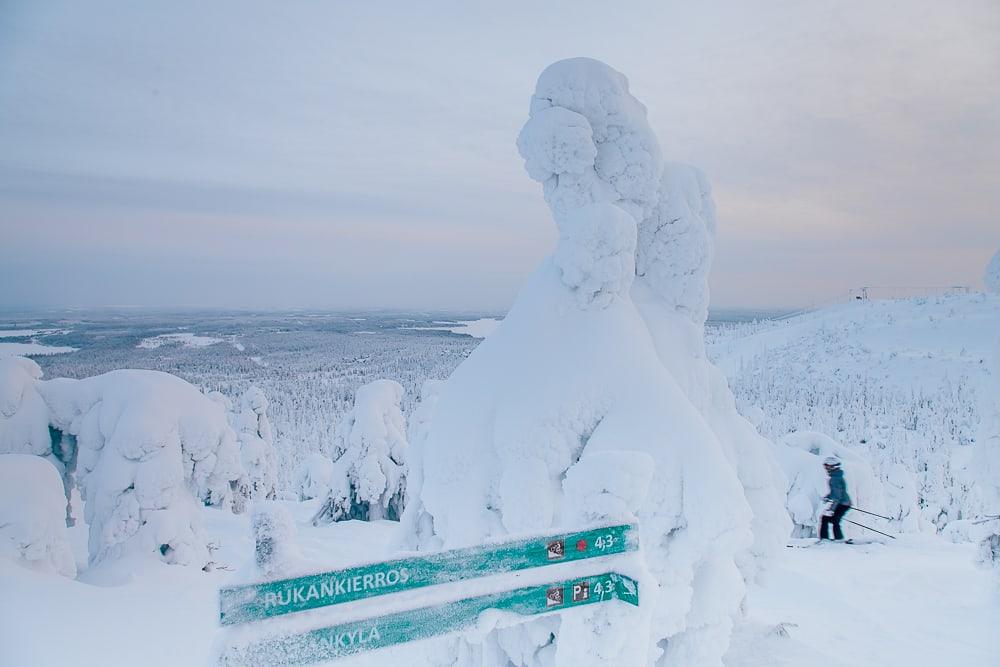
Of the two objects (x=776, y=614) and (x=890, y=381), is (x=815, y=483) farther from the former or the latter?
(x=890, y=381)

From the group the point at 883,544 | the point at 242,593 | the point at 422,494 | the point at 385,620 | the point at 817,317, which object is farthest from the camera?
the point at 817,317

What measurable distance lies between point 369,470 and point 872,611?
41.8ft

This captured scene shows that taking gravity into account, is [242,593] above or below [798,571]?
above

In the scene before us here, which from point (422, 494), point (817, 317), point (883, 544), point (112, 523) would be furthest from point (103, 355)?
point (817, 317)

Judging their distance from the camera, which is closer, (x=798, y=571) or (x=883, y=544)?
(x=798, y=571)

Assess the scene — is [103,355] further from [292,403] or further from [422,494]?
[292,403]

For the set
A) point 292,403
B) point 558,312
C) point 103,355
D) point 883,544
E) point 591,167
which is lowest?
point 292,403

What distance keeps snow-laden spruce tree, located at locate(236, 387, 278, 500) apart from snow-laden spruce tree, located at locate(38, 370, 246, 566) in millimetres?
11788

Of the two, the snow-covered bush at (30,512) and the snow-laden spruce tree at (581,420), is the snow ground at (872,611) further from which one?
the snow-covered bush at (30,512)

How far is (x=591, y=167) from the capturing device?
6.14 metres

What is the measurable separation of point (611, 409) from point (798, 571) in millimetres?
6902

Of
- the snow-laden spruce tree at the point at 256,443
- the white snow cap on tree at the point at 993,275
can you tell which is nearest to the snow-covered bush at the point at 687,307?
the white snow cap on tree at the point at 993,275

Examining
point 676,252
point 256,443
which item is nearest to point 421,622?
point 676,252

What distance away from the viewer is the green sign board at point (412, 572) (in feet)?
7.88
